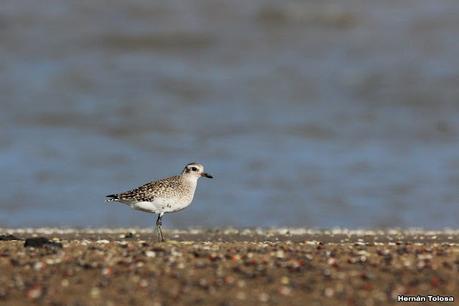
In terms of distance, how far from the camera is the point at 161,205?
11797 millimetres

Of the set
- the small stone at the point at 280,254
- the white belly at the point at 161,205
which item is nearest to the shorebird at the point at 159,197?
the white belly at the point at 161,205

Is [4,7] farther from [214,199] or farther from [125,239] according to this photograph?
[125,239]

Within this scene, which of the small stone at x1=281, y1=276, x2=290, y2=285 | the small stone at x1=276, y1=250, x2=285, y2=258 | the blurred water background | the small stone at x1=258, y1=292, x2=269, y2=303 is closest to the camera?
the small stone at x1=258, y1=292, x2=269, y2=303

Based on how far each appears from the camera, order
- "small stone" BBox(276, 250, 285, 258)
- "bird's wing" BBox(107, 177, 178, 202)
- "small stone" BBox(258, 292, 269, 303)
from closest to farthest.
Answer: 1. "small stone" BBox(258, 292, 269, 303)
2. "small stone" BBox(276, 250, 285, 258)
3. "bird's wing" BBox(107, 177, 178, 202)

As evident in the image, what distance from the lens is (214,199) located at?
1592 cm

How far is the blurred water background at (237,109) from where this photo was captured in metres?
15.6

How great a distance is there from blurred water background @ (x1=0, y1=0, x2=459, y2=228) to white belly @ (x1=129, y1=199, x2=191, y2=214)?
262 cm

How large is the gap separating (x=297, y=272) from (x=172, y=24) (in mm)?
19509

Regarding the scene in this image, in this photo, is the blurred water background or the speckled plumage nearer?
the speckled plumage

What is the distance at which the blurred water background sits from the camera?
51.2 ft

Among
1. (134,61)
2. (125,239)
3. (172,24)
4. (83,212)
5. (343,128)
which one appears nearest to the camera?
(125,239)

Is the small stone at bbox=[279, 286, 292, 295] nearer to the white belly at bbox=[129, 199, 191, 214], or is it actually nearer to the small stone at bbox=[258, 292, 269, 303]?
the small stone at bbox=[258, 292, 269, 303]

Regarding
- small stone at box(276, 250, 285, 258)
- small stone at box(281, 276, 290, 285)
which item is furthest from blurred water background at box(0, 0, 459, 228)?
small stone at box(281, 276, 290, 285)

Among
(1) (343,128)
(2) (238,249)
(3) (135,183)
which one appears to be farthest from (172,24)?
(2) (238,249)
